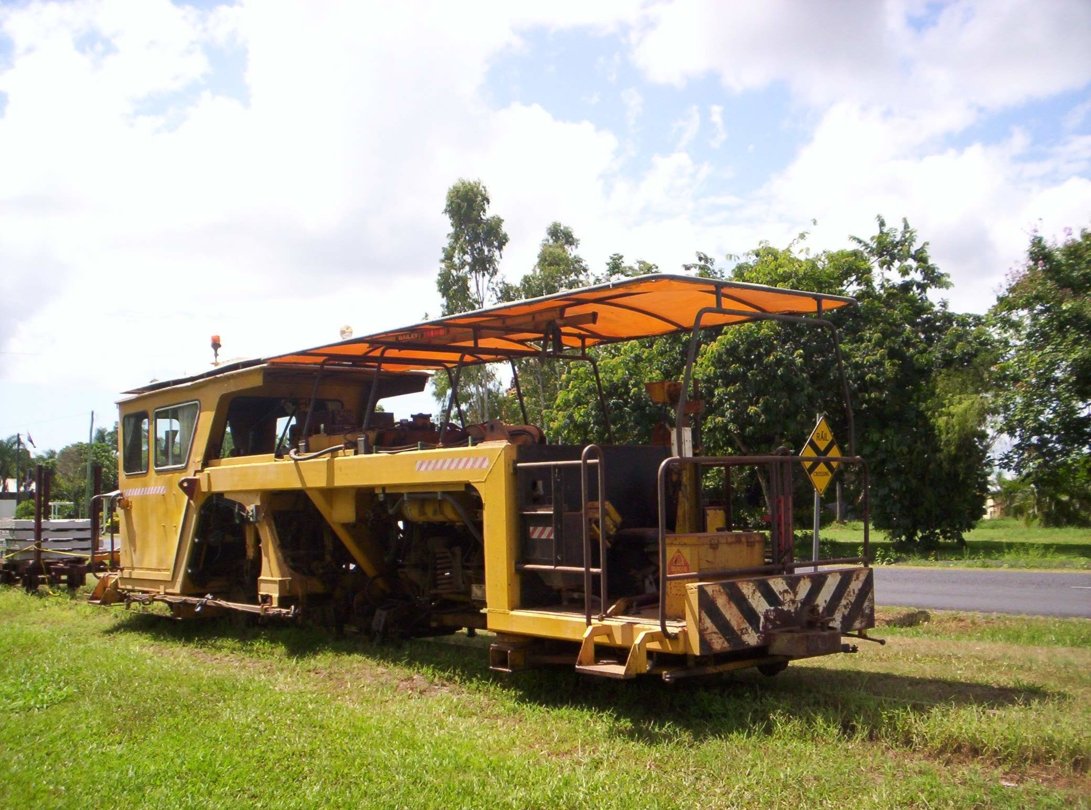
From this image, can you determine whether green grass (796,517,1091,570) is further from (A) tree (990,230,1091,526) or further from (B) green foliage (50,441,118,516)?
(B) green foliage (50,441,118,516)

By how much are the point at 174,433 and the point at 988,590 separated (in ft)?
37.7

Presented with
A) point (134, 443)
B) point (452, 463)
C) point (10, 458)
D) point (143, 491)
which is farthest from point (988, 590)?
point (10, 458)

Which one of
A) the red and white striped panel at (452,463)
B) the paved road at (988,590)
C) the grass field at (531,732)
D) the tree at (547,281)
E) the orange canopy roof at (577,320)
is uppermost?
the tree at (547,281)

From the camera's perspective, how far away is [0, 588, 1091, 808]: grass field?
5199 mm

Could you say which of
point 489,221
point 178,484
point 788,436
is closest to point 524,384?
point 489,221

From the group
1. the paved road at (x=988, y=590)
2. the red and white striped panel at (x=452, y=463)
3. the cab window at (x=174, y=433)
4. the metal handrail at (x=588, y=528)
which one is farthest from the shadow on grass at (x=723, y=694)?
the paved road at (x=988, y=590)

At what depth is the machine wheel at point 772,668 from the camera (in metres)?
7.22

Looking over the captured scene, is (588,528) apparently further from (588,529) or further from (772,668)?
(772,668)

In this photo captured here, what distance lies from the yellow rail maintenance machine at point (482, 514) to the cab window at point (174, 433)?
3 centimetres

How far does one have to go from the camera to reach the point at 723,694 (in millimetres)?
7141

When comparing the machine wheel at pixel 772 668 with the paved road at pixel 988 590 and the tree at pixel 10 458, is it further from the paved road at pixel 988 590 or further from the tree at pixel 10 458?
the tree at pixel 10 458

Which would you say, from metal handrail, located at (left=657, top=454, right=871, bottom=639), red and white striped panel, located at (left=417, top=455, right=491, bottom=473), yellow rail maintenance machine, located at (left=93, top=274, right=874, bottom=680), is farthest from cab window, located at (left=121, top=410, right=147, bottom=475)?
metal handrail, located at (left=657, top=454, right=871, bottom=639)

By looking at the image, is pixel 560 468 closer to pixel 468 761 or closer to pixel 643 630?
pixel 643 630

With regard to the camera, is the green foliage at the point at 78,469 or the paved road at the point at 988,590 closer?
the paved road at the point at 988,590
